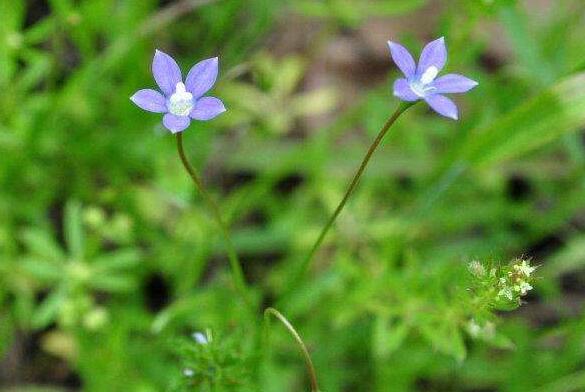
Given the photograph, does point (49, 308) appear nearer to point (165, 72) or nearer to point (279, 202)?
point (279, 202)

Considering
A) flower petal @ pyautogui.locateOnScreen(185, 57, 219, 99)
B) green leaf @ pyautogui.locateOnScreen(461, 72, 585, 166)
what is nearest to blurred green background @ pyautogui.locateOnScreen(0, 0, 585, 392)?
green leaf @ pyautogui.locateOnScreen(461, 72, 585, 166)

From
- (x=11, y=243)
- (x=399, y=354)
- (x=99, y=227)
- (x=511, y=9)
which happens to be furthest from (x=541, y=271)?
(x=11, y=243)

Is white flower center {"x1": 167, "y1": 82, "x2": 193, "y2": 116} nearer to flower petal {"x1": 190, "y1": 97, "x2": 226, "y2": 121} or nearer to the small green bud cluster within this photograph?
flower petal {"x1": 190, "y1": 97, "x2": 226, "y2": 121}

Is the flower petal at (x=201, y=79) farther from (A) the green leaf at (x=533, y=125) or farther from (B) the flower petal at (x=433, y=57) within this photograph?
(A) the green leaf at (x=533, y=125)

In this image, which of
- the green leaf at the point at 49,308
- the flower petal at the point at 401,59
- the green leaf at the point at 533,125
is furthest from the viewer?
the green leaf at the point at 49,308

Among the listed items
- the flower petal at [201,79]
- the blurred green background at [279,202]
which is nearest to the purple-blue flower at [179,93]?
the flower petal at [201,79]

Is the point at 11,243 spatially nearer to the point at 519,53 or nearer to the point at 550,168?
the point at 519,53

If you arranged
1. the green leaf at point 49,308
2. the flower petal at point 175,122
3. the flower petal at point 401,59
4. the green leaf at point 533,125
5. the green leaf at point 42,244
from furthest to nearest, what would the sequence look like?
the green leaf at point 42,244, the green leaf at point 49,308, the green leaf at point 533,125, the flower petal at point 401,59, the flower petal at point 175,122

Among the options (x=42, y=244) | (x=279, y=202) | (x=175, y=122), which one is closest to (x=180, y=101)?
(x=175, y=122)
